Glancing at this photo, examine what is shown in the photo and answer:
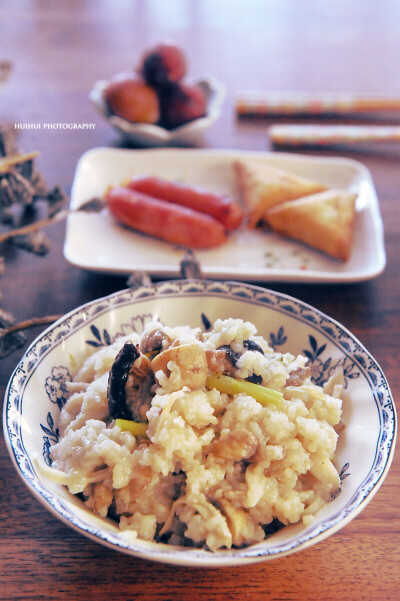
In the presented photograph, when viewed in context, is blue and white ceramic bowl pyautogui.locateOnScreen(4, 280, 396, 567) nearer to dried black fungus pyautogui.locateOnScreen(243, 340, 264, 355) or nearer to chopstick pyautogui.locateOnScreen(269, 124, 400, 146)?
dried black fungus pyautogui.locateOnScreen(243, 340, 264, 355)

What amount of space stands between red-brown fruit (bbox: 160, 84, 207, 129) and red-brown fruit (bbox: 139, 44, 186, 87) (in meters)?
0.06

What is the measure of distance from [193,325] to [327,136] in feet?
5.46

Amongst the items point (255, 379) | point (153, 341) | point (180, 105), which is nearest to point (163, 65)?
point (180, 105)

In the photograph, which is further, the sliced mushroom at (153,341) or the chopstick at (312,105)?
the chopstick at (312,105)

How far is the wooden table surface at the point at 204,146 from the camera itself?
1264 millimetres

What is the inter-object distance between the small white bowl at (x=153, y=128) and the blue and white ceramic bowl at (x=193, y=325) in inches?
55.4

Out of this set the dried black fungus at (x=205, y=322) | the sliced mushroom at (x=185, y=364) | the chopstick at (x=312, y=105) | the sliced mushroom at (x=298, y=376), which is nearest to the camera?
the sliced mushroom at (x=185, y=364)

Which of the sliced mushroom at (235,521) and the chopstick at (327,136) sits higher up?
the chopstick at (327,136)

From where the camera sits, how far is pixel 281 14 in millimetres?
4156

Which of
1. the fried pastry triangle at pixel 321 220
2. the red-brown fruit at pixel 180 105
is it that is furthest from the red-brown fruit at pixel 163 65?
the fried pastry triangle at pixel 321 220

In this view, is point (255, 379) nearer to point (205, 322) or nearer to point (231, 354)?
point (231, 354)

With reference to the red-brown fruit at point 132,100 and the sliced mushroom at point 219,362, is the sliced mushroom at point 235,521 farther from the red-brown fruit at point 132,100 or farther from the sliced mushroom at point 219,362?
the red-brown fruit at point 132,100

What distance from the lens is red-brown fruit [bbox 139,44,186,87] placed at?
2.78 m

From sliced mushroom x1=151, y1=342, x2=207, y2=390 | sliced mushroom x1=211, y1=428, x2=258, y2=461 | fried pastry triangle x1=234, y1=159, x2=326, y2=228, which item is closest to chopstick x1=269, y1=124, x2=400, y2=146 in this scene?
fried pastry triangle x1=234, y1=159, x2=326, y2=228
